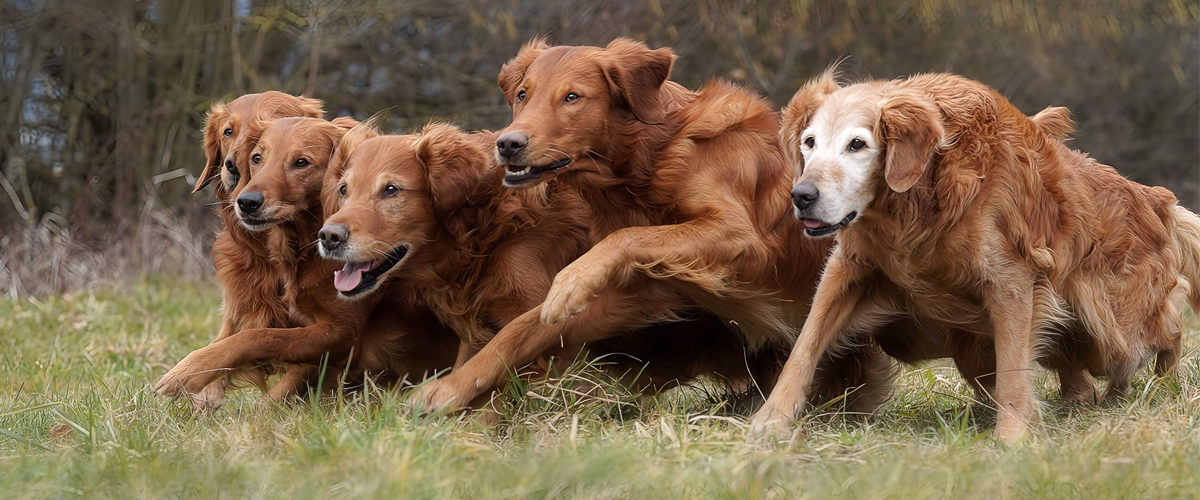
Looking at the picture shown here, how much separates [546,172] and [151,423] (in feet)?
5.26

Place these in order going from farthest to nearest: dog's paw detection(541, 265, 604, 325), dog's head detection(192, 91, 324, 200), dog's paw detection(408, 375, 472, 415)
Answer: dog's head detection(192, 91, 324, 200)
dog's paw detection(408, 375, 472, 415)
dog's paw detection(541, 265, 604, 325)

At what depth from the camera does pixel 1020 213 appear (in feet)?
12.7

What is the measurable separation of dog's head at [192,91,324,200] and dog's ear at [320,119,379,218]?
35 centimetres

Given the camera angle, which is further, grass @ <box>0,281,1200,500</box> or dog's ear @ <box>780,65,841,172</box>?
dog's ear @ <box>780,65,841,172</box>

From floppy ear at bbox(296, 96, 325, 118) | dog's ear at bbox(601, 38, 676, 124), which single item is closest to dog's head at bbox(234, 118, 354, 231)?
floppy ear at bbox(296, 96, 325, 118)

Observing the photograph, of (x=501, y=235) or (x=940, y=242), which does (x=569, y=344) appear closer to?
(x=501, y=235)

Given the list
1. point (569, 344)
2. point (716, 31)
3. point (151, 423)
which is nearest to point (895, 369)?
point (569, 344)

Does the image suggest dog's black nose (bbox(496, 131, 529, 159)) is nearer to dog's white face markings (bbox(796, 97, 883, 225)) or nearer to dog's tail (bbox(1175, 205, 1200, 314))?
dog's white face markings (bbox(796, 97, 883, 225))

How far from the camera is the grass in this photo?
2990 mm

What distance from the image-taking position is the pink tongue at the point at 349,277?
437 cm

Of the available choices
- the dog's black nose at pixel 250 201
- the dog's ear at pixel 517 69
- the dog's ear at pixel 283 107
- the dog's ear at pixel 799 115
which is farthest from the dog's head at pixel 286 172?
the dog's ear at pixel 799 115

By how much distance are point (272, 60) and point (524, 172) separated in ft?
23.4

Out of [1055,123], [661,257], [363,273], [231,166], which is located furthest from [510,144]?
[1055,123]

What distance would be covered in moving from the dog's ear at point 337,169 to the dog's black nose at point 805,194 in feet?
A: 5.84
